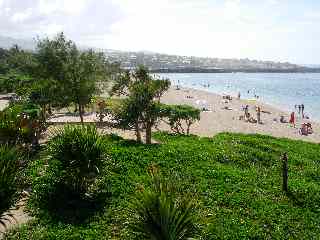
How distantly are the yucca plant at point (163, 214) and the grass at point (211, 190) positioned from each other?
60 cm

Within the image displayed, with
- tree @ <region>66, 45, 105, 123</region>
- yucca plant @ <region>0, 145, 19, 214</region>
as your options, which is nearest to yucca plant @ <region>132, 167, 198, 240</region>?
yucca plant @ <region>0, 145, 19, 214</region>

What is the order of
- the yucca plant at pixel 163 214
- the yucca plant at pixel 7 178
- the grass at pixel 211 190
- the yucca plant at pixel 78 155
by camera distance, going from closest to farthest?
the yucca plant at pixel 163 214
the yucca plant at pixel 7 178
the grass at pixel 211 190
the yucca plant at pixel 78 155

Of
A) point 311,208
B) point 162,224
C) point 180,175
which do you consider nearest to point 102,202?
point 180,175

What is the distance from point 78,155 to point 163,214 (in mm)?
6781

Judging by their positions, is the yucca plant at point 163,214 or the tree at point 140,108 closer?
the yucca plant at point 163,214

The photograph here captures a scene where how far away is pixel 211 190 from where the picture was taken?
17.8m

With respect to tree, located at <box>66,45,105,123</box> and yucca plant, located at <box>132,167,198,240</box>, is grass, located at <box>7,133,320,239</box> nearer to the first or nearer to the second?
yucca plant, located at <box>132,167,198,240</box>

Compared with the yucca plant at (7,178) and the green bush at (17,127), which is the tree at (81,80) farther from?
the yucca plant at (7,178)

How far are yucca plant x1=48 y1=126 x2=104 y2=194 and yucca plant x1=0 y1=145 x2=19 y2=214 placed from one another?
12.9 ft

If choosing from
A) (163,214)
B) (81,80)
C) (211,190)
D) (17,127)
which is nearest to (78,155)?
(17,127)

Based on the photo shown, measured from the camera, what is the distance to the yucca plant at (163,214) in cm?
1035

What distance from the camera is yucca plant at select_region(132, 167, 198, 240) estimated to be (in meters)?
10.4

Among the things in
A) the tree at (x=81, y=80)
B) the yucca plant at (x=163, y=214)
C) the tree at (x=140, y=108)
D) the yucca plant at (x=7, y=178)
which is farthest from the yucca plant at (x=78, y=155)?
the tree at (x=81, y=80)

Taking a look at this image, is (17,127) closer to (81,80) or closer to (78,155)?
(78,155)
